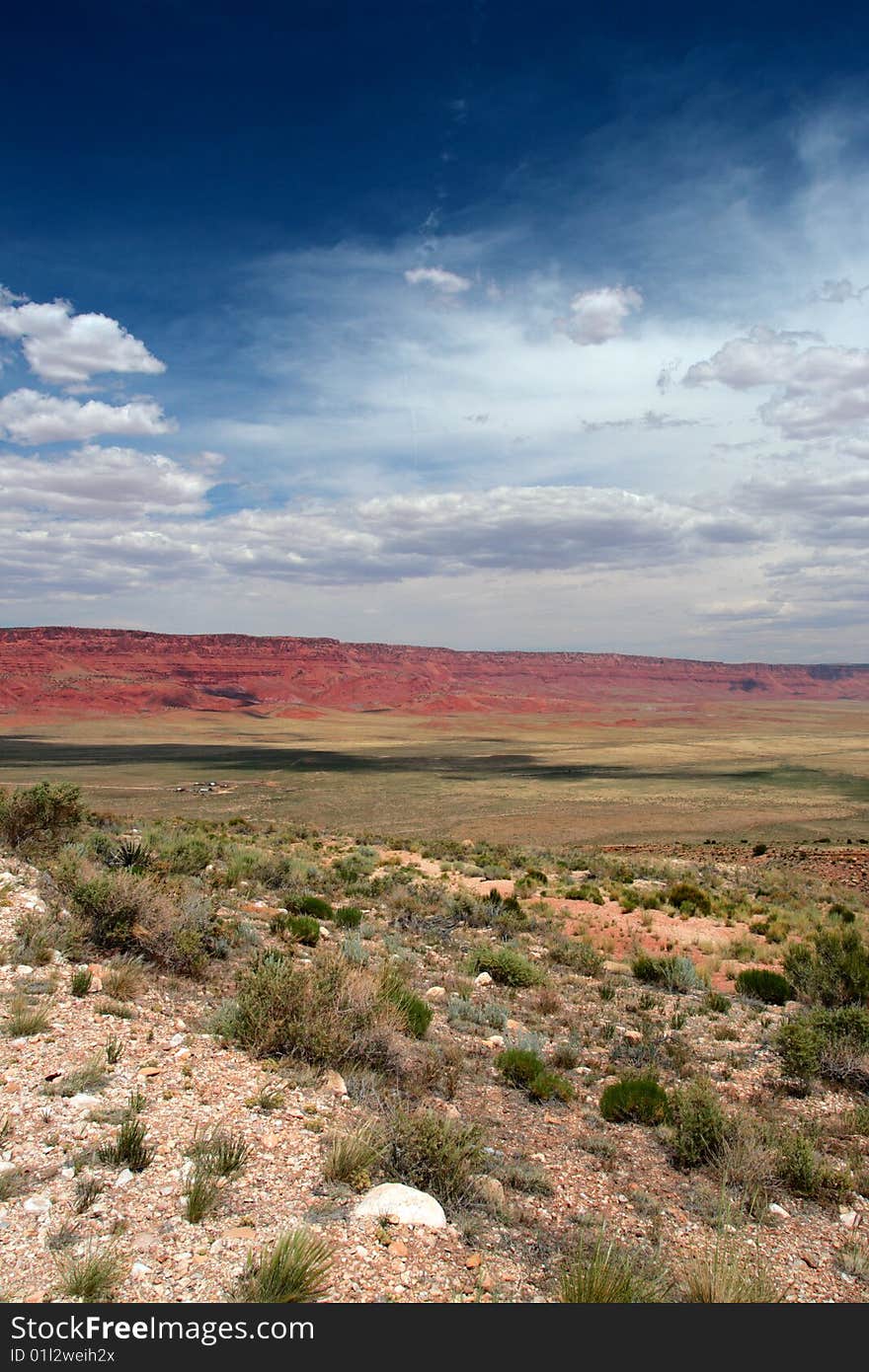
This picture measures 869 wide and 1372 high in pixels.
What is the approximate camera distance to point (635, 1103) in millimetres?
7055

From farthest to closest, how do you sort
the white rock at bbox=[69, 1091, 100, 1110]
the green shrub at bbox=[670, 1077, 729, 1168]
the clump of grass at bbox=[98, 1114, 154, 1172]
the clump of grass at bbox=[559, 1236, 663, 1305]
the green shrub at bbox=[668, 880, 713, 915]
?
the green shrub at bbox=[668, 880, 713, 915] → the green shrub at bbox=[670, 1077, 729, 1168] → the white rock at bbox=[69, 1091, 100, 1110] → the clump of grass at bbox=[98, 1114, 154, 1172] → the clump of grass at bbox=[559, 1236, 663, 1305]

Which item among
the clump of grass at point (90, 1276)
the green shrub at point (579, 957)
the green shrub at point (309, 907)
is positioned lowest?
the green shrub at point (579, 957)

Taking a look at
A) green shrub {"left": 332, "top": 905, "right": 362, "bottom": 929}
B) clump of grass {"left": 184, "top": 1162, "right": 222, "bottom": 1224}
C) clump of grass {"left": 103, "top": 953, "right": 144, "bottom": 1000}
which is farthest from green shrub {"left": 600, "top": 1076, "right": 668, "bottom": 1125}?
green shrub {"left": 332, "top": 905, "right": 362, "bottom": 929}

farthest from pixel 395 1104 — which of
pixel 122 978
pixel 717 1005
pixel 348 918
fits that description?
pixel 348 918

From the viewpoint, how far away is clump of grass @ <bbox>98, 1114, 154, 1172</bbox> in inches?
190

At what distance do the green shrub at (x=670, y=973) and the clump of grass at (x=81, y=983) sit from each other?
8520 mm

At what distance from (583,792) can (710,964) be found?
46151mm

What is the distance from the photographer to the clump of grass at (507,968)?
1102 cm

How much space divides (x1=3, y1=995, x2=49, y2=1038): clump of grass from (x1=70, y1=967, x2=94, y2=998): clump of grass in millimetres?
506

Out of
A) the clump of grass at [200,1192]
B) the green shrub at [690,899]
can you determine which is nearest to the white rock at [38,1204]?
the clump of grass at [200,1192]

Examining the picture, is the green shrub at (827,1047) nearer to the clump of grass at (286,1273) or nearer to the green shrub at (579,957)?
the green shrub at (579,957)

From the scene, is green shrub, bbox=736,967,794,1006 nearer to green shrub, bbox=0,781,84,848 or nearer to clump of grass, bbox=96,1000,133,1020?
clump of grass, bbox=96,1000,133,1020

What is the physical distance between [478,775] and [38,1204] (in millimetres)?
66906
